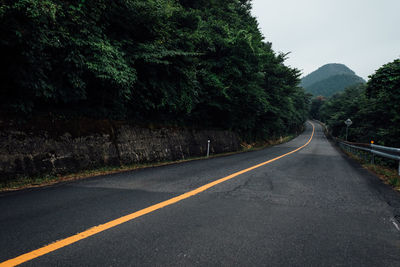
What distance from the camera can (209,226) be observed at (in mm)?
2639

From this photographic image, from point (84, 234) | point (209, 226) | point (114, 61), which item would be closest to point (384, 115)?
point (114, 61)

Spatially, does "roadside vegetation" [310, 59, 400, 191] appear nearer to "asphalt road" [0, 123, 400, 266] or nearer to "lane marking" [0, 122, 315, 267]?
"asphalt road" [0, 123, 400, 266]

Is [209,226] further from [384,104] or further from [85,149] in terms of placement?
[384,104]

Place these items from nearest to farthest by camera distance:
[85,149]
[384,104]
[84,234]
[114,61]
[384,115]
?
[84,234], [114,61], [85,149], [384,104], [384,115]

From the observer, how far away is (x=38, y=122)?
5758mm

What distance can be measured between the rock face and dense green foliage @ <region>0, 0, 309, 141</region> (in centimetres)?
67

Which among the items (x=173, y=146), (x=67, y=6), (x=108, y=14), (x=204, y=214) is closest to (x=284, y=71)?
(x=173, y=146)

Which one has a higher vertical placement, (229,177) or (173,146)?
(173,146)

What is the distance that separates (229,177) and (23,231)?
4118 mm

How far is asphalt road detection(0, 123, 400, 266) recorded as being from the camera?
2.00 m

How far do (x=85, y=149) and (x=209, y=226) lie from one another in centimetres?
543

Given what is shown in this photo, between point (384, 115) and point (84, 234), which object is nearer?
point (84, 234)

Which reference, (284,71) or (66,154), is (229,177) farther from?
(284,71)

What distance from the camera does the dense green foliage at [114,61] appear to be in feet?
16.1
